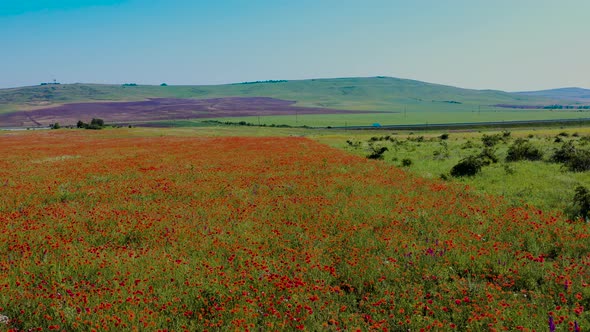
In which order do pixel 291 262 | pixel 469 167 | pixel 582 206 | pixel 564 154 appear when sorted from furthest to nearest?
pixel 564 154
pixel 469 167
pixel 582 206
pixel 291 262

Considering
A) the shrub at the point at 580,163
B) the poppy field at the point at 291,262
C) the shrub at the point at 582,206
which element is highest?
the shrub at the point at 580,163

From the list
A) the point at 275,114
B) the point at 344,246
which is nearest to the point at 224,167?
the point at 344,246

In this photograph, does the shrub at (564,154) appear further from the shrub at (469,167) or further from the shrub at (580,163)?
the shrub at (469,167)

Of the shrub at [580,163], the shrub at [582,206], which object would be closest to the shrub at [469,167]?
the shrub at [580,163]

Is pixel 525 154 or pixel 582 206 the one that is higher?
pixel 525 154

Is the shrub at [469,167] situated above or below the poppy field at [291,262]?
above

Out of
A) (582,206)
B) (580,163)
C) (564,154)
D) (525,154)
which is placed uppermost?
(564,154)

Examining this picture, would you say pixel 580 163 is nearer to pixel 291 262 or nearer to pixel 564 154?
pixel 564 154

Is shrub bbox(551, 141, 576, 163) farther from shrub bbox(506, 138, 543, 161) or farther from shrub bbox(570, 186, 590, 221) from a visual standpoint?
shrub bbox(570, 186, 590, 221)

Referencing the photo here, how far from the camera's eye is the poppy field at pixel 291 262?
6203 millimetres

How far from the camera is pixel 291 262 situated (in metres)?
8.27

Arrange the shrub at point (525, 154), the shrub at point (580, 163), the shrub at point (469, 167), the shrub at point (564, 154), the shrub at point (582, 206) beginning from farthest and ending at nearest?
the shrub at point (525, 154) → the shrub at point (564, 154) → the shrub at point (469, 167) → the shrub at point (580, 163) → the shrub at point (582, 206)

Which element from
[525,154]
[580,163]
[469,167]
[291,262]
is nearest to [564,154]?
[525,154]

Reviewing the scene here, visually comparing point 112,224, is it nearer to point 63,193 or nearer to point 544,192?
point 63,193
